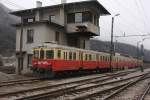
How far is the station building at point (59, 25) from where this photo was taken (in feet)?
117

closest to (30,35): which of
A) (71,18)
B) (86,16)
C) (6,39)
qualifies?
(71,18)

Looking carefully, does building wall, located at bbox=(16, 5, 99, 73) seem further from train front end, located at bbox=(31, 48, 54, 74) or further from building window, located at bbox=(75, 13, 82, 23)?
train front end, located at bbox=(31, 48, 54, 74)

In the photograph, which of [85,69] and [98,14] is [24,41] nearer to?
[85,69]

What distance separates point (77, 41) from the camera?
4197 cm

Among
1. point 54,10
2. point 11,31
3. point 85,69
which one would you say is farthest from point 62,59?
point 11,31

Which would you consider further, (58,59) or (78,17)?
(78,17)

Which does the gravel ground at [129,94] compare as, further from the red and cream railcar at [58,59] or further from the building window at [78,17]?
the building window at [78,17]

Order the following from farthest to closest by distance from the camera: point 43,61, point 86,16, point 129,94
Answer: point 86,16
point 43,61
point 129,94

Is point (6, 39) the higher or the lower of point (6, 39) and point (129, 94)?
the higher

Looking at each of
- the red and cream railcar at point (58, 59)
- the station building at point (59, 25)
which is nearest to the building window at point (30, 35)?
the station building at point (59, 25)

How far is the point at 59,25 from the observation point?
122 ft

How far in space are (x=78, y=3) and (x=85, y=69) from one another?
9.09 m

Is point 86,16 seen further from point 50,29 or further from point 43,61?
point 43,61

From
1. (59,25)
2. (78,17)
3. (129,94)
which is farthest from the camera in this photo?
(78,17)
